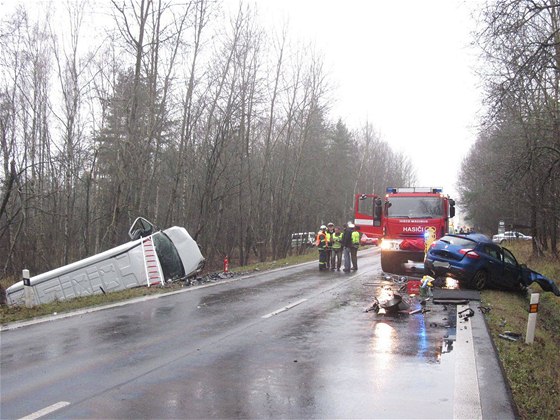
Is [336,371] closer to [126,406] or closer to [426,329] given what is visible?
[126,406]

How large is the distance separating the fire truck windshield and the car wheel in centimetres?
384

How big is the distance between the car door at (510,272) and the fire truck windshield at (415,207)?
10.4ft

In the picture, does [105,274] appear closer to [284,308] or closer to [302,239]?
[284,308]

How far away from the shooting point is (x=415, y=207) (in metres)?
18.1

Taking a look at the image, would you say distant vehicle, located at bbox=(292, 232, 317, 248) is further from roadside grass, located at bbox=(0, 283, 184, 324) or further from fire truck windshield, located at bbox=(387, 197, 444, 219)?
roadside grass, located at bbox=(0, 283, 184, 324)

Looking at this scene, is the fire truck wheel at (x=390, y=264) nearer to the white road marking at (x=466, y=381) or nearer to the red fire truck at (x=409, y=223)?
the red fire truck at (x=409, y=223)

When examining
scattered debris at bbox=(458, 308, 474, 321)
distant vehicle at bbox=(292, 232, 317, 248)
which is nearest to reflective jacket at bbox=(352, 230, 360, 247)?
scattered debris at bbox=(458, 308, 474, 321)

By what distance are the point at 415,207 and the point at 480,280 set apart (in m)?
4.41

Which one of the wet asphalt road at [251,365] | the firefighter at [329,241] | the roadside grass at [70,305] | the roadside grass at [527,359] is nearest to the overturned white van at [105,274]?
the roadside grass at [70,305]

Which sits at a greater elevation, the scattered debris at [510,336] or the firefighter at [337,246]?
the firefighter at [337,246]

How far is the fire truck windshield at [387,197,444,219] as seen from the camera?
17.9 metres

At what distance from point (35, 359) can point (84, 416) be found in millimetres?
2467

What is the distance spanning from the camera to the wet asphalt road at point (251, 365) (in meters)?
4.91

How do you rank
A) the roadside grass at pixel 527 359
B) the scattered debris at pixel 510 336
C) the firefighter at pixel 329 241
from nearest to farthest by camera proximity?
the roadside grass at pixel 527 359, the scattered debris at pixel 510 336, the firefighter at pixel 329 241
